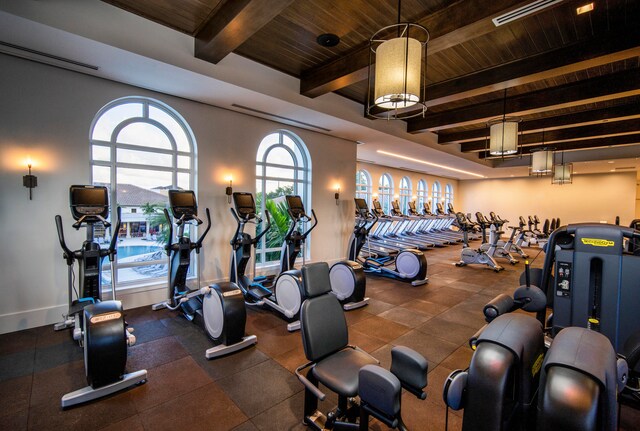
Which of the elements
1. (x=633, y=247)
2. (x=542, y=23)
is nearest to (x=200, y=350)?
(x=633, y=247)

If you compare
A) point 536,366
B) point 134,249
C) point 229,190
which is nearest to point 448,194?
point 229,190

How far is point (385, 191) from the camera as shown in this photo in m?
13.5

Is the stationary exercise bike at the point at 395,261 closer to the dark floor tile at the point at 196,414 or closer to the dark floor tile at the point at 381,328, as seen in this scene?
the dark floor tile at the point at 381,328

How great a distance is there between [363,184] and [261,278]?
26.0ft

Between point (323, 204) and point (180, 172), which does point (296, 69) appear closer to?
point (180, 172)

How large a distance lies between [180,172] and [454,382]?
208 inches

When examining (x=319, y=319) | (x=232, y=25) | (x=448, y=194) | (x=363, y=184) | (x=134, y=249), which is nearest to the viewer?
(x=319, y=319)

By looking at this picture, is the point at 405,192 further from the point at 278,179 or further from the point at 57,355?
the point at 57,355

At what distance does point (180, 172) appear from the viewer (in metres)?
5.31

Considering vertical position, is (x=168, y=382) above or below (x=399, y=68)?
below

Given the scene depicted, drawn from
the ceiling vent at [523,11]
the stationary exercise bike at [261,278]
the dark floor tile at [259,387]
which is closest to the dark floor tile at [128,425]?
the dark floor tile at [259,387]

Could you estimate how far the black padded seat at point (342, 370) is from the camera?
187 centimetres

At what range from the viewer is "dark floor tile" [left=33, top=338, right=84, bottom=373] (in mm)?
3045

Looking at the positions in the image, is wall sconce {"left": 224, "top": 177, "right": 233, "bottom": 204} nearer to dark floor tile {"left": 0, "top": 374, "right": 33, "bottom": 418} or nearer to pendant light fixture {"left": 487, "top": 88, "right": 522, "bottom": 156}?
dark floor tile {"left": 0, "top": 374, "right": 33, "bottom": 418}
